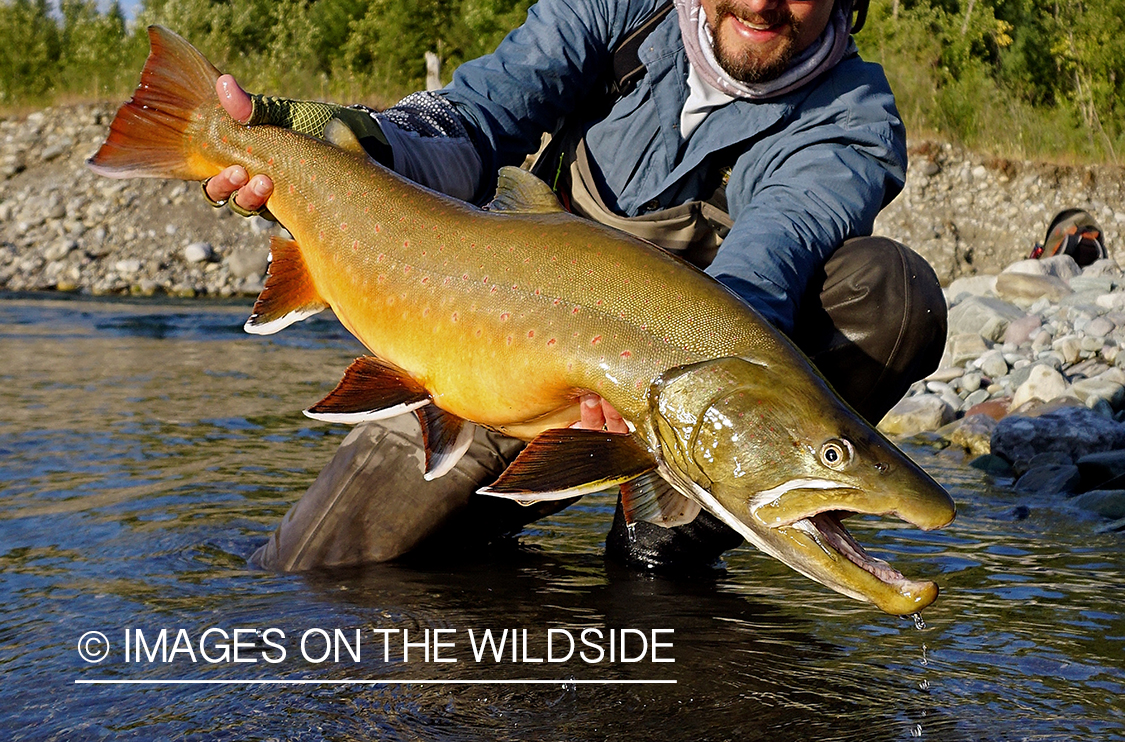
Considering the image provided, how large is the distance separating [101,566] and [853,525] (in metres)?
2.69

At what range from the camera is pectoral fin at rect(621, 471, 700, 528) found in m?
2.39

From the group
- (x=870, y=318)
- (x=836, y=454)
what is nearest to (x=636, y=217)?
(x=870, y=318)

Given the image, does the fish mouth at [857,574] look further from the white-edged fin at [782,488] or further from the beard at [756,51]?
the beard at [756,51]

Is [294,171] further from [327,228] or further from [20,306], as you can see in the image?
[20,306]

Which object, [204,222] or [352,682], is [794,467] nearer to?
[352,682]

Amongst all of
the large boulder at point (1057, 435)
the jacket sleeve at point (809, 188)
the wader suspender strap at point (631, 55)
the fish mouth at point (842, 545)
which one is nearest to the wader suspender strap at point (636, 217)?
the wader suspender strap at point (631, 55)

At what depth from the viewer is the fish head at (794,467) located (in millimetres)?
2059

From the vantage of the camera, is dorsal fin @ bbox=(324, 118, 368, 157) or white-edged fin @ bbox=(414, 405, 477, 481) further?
dorsal fin @ bbox=(324, 118, 368, 157)

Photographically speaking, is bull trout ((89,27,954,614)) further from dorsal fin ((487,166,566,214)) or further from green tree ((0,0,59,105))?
green tree ((0,0,59,105))

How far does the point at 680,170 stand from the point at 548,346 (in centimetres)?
143

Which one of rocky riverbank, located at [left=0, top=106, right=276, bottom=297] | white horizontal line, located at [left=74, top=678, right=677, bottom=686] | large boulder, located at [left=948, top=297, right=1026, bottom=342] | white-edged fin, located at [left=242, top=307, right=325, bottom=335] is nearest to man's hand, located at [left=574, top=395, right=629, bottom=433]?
white horizontal line, located at [left=74, top=678, right=677, bottom=686]

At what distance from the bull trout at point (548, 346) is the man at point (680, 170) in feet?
1.05

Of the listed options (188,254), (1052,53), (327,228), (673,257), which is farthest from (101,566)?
(1052,53)

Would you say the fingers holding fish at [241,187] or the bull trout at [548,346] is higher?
the fingers holding fish at [241,187]
